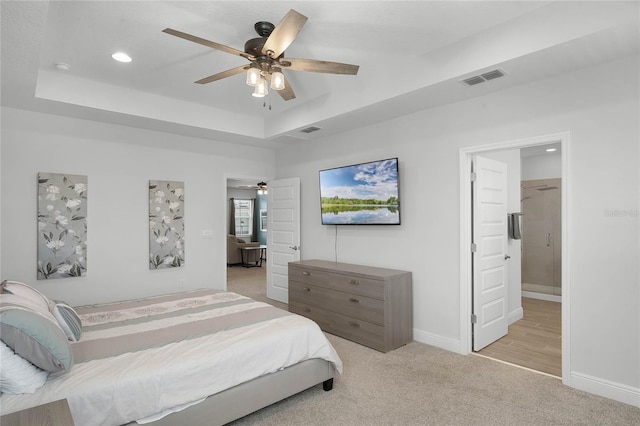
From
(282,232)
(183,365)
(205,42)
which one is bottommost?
(183,365)

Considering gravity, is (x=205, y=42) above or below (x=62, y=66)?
below

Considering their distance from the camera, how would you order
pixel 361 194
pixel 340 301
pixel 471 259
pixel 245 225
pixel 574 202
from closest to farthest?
pixel 574 202 < pixel 471 259 < pixel 340 301 < pixel 361 194 < pixel 245 225

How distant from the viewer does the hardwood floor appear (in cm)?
336

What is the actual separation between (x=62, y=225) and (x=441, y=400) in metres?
4.27

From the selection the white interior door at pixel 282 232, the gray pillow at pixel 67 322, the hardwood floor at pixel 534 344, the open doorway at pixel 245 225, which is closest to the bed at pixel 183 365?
the gray pillow at pixel 67 322

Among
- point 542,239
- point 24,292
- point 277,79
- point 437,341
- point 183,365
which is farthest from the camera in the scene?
point 542,239

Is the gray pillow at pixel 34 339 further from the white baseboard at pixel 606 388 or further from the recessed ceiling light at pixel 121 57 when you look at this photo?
the white baseboard at pixel 606 388

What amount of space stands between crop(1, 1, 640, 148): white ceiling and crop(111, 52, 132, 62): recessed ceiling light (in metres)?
0.06

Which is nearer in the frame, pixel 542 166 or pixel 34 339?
pixel 34 339

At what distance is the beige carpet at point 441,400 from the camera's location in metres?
2.43

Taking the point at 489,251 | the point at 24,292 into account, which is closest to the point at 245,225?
the point at 489,251

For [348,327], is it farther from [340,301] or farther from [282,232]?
[282,232]

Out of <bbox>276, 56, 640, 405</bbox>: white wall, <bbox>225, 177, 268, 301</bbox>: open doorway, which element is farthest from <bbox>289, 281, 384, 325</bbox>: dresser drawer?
<bbox>225, 177, 268, 301</bbox>: open doorway

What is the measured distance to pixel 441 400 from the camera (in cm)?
269
